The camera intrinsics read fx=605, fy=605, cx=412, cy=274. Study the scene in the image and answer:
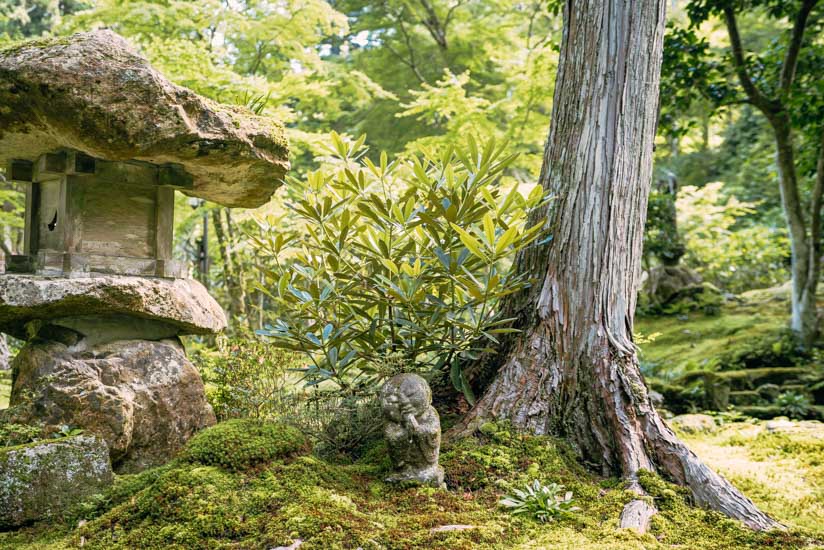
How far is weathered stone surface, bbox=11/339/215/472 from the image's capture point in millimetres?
3098

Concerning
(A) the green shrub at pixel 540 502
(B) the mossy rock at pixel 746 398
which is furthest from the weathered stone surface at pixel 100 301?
(B) the mossy rock at pixel 746 398

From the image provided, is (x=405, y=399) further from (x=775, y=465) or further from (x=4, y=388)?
(x=4, y=388)

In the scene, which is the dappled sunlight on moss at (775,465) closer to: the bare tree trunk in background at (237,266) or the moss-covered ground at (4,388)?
the moss-covered ground at (4,388)

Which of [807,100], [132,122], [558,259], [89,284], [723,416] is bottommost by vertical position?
[723,416]

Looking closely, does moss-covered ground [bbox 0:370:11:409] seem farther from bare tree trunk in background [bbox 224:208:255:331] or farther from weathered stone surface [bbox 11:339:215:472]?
bare tree trunk in background [bbox 224:208:255:331]

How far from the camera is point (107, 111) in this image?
2.91m

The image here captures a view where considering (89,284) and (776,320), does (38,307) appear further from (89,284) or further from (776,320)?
(776,320)

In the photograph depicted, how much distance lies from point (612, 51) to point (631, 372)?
6.00 feet

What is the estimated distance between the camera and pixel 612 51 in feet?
11.5

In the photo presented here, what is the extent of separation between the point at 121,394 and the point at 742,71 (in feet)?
22.8

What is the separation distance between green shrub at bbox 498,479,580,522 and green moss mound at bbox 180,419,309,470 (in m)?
1.04

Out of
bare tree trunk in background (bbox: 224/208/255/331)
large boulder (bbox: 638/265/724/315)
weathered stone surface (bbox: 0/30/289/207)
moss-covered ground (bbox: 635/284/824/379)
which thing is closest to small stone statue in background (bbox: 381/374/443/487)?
weathered stone surface (bbox: 0/30/289/207)

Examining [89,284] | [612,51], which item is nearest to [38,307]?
[89,284]

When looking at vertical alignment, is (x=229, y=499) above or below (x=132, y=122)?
below
